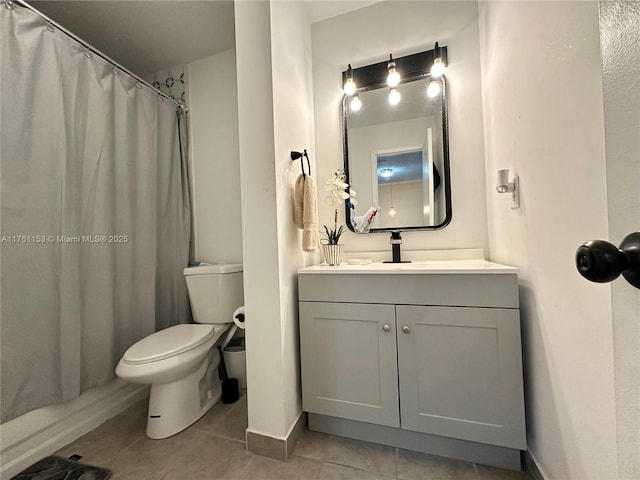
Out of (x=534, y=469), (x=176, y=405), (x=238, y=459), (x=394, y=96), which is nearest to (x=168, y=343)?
(x=176, y=405)

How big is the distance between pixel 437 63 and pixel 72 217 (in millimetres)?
2147

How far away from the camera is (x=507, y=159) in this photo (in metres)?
1.13

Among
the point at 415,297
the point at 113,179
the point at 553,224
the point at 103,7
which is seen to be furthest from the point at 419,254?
the point at 103,7

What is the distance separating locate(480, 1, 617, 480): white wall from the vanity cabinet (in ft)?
0.29

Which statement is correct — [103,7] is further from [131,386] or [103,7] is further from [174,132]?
[131,386]

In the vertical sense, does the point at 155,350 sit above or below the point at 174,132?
below

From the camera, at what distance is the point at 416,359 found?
3.51 feet

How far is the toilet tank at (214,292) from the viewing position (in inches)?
65.3

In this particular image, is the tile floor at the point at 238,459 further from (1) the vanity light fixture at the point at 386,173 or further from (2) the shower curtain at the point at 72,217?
(1) the vanity light fixture at the point at 386,173

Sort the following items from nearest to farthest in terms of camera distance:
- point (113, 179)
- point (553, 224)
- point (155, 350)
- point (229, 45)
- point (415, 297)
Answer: point (553, 224), point (415, 297), point (155, 350), point (113, 179), point (229, 45)

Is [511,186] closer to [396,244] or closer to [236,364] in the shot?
[396,244]

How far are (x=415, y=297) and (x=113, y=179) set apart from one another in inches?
70.7

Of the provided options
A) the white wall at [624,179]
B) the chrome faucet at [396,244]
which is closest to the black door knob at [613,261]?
the white wall at [624,179]

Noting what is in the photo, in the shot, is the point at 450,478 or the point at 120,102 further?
the point at 120,102
